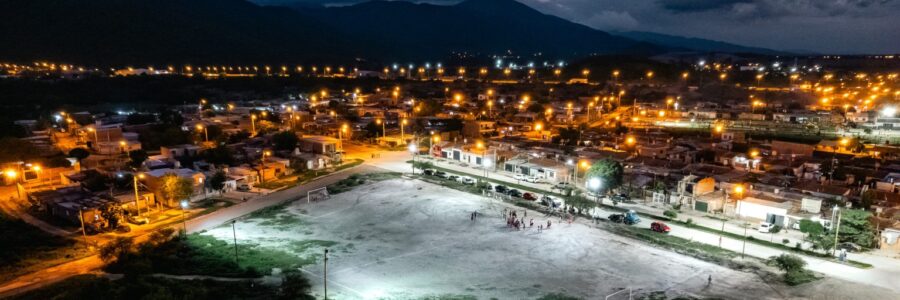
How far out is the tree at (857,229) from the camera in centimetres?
2089

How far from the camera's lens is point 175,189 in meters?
27.3

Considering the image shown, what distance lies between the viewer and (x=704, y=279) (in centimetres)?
1844

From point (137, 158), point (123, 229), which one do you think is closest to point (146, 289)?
point (123, 229)

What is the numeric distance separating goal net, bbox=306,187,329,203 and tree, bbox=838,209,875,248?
25087mm

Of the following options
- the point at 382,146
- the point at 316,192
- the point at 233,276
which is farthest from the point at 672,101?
the point at 233,276

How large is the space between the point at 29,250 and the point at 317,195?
1312 cm

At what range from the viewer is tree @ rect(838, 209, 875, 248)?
2089 centimetres

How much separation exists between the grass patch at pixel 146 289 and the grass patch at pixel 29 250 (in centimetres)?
290

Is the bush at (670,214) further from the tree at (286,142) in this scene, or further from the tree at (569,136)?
→ the tree at (286,142)

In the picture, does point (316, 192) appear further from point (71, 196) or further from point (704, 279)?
point (704, 279)

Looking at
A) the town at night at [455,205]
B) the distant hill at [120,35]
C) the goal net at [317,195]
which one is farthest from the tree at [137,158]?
the distant hill at [120,35]

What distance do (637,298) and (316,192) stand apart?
19.9 m

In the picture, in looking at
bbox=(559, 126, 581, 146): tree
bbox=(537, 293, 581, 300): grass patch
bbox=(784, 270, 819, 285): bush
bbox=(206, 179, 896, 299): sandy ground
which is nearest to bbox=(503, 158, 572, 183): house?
bbox=(206, 179, 896, 299): sandy ground

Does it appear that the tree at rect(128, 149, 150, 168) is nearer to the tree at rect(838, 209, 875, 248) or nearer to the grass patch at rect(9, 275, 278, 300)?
the grass patch at rect(9, 275, 278, 300)
